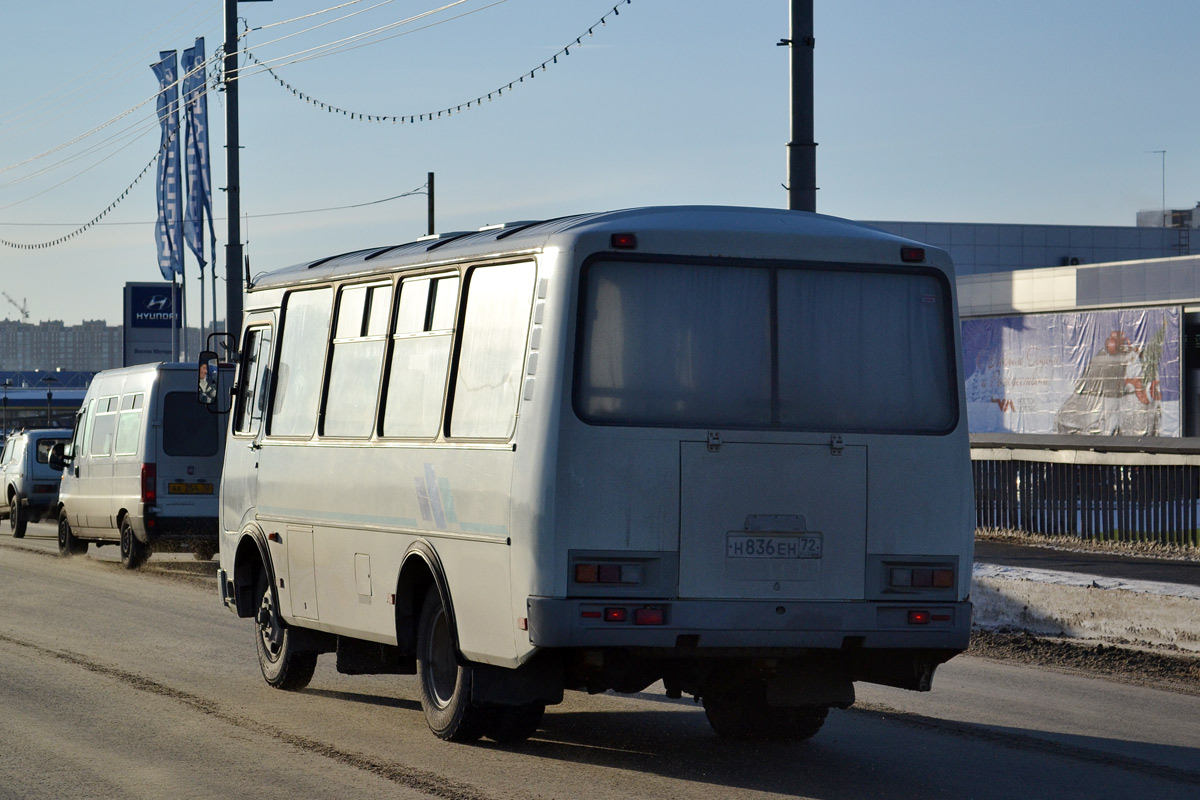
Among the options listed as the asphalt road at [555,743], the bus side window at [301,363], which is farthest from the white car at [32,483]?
the bus side window at [301,363]

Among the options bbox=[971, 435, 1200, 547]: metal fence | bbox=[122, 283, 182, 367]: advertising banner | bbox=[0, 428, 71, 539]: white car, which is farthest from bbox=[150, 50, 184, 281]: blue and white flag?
bbox=[971, 435, 1200, 547]: metal fence

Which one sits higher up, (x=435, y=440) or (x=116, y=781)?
(x=435, y=440)

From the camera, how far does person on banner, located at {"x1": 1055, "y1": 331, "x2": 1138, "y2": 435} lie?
39.2m

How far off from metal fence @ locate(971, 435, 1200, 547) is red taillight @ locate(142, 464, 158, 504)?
10424 mm

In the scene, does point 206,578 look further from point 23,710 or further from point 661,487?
point 661,487

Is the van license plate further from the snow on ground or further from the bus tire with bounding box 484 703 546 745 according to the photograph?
the bus tire with bounding box 484 703 546 745

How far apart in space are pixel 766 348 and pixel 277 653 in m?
4.41

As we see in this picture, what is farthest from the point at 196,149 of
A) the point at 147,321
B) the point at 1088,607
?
the point at 1088,607

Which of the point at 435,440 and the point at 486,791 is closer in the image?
the point at 486,791

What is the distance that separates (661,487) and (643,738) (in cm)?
184

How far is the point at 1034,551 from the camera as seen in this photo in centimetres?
1925

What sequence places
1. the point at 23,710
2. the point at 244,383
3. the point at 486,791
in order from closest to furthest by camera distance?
1. the point at 486,791
2. the point at 23,710
3. the point at 244,383

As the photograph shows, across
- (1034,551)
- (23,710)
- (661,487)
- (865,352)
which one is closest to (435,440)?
(661,487)

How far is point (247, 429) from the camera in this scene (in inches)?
442
